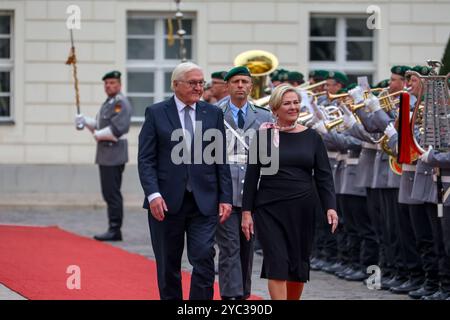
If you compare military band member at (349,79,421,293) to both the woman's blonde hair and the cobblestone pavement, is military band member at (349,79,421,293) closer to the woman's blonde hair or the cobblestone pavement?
the cobblestone pavement

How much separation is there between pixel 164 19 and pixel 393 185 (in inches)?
463

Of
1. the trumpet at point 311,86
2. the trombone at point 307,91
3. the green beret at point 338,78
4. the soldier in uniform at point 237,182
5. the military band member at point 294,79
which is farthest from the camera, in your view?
the military band member at point 294,79

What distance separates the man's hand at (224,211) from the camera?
34.1 ft

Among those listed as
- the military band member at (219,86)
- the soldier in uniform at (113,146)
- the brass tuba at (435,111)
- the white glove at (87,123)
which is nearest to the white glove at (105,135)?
the soldier in uniform at (113,146)

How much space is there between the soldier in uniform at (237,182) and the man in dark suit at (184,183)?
0.94 meters

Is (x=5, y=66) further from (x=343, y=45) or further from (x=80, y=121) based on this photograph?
(x=343, y=45)

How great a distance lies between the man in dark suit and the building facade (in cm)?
1346

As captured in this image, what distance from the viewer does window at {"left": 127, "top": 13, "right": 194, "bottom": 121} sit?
24656mm

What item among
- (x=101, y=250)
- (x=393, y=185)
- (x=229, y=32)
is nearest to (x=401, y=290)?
(x=393, y=185)

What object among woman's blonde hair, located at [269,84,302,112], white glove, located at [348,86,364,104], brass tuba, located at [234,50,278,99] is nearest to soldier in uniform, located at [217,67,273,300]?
woman's blonde hair, located at [269,84,302,112]

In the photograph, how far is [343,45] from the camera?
25.0 metres

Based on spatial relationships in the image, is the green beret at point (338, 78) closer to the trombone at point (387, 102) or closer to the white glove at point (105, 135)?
the trombone at point (387, 102)

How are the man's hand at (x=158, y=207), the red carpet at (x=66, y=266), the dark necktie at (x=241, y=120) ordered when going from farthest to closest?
the red carpet at (x=66, y=266), the dark necktie at (x=241, y=120), the man's hand at (x=158, y=207)

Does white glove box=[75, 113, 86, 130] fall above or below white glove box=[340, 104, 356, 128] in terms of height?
below
